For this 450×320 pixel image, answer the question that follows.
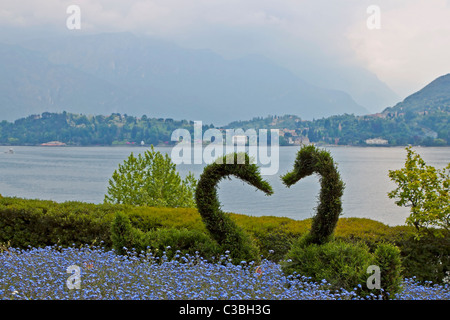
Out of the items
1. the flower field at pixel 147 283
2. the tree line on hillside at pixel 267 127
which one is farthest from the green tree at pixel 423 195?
the tree line on hillside at pixel 267 127

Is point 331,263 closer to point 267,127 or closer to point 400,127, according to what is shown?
point 400,127

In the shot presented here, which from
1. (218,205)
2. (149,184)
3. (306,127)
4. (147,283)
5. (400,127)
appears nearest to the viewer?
(147,283)

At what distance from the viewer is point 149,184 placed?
12.7 m

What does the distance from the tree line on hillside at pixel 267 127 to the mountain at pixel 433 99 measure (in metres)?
1.15

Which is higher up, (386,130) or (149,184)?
(386,130)

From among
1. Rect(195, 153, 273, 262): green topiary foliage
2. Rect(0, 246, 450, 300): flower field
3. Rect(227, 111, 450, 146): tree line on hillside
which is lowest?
Rect(0, 246, 450, 300): flower field

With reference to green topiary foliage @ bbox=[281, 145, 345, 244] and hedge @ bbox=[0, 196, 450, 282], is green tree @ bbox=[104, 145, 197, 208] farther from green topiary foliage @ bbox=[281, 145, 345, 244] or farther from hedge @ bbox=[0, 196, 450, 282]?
green topiary foliage @ bbox=[281, 145, 345, 244]

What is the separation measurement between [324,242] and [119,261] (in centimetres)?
261

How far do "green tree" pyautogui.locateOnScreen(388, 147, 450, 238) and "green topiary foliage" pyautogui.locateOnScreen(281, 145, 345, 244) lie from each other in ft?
5.42

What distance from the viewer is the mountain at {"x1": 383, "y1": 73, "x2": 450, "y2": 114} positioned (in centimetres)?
6078

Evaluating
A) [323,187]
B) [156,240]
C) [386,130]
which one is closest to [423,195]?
[323,187]

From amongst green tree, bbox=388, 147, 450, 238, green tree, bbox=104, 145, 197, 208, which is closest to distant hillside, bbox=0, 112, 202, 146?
green tree, bbox=104, 145, 197, 208

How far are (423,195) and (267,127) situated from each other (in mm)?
65758

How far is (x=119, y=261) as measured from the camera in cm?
570
